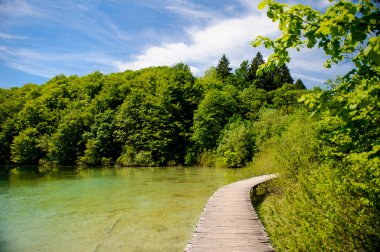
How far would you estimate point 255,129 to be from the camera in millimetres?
38781

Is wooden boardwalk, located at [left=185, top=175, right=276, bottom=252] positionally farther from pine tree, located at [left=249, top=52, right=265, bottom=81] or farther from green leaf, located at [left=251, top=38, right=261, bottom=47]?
pine tree, located at [left=249, top=52, right=265, bottom=81]

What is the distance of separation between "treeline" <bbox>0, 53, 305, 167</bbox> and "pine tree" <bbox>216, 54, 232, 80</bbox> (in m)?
13.1

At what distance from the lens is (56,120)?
56.5 metres

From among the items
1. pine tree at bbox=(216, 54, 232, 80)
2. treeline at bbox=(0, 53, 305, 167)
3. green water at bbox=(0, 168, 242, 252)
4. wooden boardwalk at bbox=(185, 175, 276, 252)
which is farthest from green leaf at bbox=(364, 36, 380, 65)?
pine tree at bbox=(216, 54, 232, 80)

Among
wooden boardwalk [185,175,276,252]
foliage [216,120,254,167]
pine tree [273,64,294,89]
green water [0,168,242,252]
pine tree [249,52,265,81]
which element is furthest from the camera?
pine tree [249,52,265,81]

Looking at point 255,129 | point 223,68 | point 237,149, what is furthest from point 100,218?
point 223,68

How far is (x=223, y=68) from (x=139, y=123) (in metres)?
33.7

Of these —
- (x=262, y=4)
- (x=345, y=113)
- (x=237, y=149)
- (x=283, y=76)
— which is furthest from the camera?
(x=283, y=76)

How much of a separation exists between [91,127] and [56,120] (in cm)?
1058

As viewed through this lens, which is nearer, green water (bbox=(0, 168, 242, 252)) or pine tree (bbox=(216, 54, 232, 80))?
green water (bbox=(0, 168, 242, 252))

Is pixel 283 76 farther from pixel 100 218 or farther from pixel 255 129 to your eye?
pixel 100 218

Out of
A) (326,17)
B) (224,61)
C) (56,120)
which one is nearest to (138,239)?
(326,17)

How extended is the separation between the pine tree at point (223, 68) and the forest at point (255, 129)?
267mm

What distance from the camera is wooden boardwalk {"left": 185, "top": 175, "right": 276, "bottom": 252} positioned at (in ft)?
22.2
